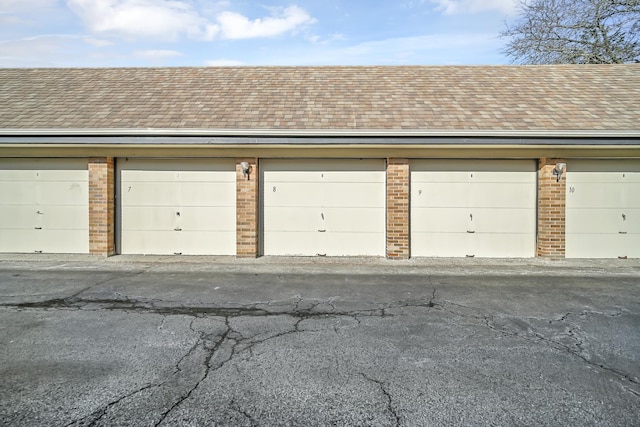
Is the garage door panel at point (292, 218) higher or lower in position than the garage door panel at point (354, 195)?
lower

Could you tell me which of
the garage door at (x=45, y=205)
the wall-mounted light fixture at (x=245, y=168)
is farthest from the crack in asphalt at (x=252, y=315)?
the wall-mounted light fixture at (x=245, y=168)

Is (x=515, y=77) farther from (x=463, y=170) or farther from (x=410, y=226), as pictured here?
(x=410, y=226)

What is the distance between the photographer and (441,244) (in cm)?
952

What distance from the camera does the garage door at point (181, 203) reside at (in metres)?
9.66

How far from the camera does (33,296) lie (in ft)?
20.1

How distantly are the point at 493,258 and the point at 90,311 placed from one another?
815 cm

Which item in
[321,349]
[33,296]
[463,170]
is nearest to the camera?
[321,349]

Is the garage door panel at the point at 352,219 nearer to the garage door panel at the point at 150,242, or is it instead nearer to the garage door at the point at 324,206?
the garage door at the point at 324,206

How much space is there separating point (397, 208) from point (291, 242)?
260 centimetres

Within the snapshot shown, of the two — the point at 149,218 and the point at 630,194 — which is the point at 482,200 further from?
the point at 149,218

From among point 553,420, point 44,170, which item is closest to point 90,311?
point 553,420

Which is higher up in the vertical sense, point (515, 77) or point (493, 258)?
point (515, 77)

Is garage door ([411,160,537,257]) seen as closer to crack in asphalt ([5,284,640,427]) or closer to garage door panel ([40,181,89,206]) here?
crack in asphalt ([5,284,640,427])

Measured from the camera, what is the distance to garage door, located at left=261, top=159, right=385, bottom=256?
31.3 ft
